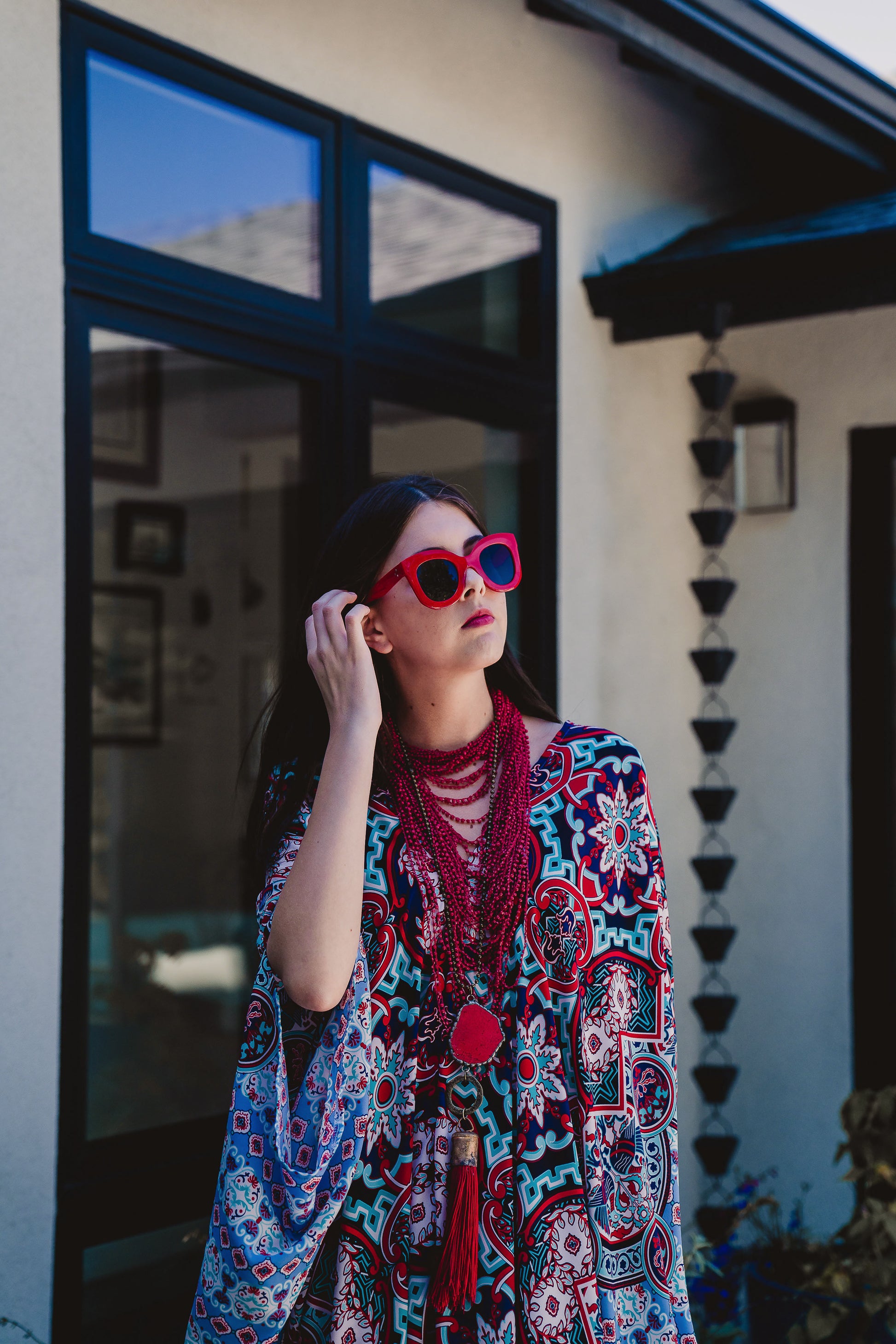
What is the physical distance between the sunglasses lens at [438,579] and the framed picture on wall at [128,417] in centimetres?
400

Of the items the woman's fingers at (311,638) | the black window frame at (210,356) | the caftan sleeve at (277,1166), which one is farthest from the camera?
the black window frame at (210,356)

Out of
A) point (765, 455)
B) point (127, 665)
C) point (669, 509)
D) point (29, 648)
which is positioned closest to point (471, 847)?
point (29, 648)

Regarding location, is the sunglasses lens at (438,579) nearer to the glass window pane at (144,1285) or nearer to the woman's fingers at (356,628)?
the woman's fingers at (356,628)

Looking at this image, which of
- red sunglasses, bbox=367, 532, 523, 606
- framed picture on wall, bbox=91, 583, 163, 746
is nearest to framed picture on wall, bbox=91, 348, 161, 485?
framed picture on wall, bbox=91, 583, 163, 746

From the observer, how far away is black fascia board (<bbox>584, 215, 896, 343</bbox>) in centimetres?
340

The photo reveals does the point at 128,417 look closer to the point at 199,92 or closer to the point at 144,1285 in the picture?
the point at 199,92

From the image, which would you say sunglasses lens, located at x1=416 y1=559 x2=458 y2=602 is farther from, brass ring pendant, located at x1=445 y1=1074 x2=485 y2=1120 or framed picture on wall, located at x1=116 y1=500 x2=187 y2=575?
framed picture on wall, located at x1=116 y1=500 x2=187 y2=575

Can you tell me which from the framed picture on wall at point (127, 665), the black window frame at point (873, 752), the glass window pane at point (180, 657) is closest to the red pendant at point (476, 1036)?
the black window frame at point (873, 752)

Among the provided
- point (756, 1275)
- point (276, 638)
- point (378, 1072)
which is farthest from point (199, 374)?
point (378, 1072)

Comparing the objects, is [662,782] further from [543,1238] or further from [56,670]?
[543,1238]

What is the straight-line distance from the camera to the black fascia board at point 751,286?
340 cm

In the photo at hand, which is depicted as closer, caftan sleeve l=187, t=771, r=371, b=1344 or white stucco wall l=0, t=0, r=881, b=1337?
caftan sleeve l=187, t=771, r=371, b=1344

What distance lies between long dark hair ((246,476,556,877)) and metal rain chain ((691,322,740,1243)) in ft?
6.53

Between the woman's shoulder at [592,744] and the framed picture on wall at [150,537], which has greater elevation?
the framed picture on wall at [150,537]
